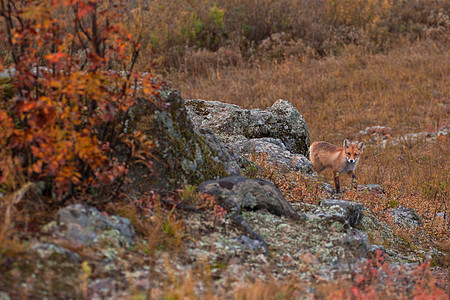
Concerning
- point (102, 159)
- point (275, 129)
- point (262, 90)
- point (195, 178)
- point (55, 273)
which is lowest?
point (262, 90)

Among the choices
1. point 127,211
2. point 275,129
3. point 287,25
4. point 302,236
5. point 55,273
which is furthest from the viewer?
point 287,25

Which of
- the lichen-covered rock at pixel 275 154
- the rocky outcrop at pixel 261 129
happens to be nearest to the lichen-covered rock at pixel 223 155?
the lichen-covered rock at pixel 275 154

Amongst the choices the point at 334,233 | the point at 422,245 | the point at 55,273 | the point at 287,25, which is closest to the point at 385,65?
the point at 287,25

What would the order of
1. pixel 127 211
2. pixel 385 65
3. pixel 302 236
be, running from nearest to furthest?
pixel 127 211 < pixel 302 236 < pixel 385 65

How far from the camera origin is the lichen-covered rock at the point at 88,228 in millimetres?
3464

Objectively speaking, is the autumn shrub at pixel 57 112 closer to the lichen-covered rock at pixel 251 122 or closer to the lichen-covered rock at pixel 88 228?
the lichen-covered rock at pixel 88 228

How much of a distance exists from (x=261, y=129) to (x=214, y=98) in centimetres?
633

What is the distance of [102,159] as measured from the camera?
3732mm

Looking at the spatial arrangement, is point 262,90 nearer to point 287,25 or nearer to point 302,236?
point 287,25

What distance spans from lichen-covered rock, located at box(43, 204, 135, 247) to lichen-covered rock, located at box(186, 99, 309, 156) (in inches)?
181

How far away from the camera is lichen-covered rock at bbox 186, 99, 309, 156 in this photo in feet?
27.6

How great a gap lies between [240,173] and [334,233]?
186 cm

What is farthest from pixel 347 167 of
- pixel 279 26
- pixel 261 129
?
pixel 279 26

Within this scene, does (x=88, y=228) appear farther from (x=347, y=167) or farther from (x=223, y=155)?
(x=347, y=167)
